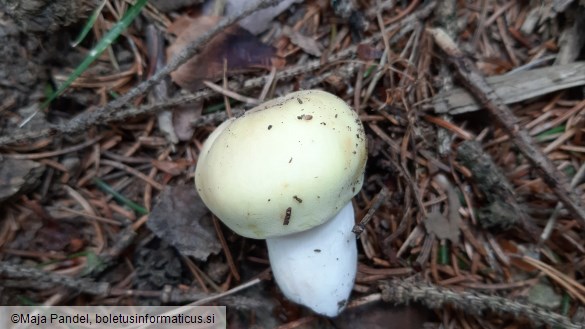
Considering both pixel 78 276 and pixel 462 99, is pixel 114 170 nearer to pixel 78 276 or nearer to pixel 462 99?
pixel 78 276

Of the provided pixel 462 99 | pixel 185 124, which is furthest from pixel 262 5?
pixel 462 99

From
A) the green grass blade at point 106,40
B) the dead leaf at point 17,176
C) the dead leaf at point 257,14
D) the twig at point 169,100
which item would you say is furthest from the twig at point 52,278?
the dead leaf at point 257,14

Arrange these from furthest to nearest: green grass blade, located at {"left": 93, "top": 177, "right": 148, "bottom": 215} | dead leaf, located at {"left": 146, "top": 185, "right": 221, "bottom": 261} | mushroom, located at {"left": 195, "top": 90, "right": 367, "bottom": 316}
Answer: green grass blade, located at {"left": 93, "top": 177, "right": 148, "bottom": 215} → dead leaf, located at {"left": 146, "top": 185, "right": 221, "bottom": 261} → mushroom, located at {"left": 195, "top": 90, "right": 367, "bottom": 316}

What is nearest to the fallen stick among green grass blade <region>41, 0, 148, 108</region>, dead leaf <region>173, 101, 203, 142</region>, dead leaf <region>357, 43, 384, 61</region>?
dead leaf <region>357, 43, 384, 61</region>

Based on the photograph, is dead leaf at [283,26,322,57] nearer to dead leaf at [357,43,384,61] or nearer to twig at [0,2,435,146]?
twig at [0,2,435,146]

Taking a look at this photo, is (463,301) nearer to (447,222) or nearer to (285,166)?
(447,222)

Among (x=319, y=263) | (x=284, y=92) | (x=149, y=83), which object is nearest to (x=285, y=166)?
(x=319, y=263)

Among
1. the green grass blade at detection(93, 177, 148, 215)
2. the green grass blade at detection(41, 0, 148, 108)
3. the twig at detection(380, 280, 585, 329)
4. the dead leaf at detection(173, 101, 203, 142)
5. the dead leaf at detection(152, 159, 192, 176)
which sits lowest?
the twig at detection(380, 280, 585, 329)

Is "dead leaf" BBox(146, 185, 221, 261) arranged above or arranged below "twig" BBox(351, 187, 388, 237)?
below
